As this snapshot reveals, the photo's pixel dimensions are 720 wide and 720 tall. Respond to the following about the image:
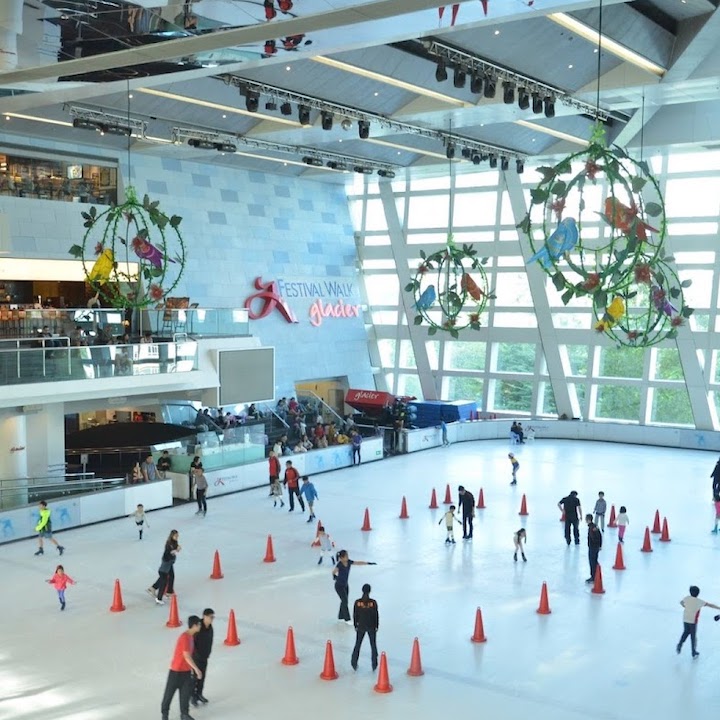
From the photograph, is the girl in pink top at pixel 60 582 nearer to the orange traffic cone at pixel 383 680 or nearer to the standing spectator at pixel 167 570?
the standing spectator at pixel 167 570

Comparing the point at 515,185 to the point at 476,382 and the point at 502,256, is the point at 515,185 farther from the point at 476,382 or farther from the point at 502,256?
the point at 476,382

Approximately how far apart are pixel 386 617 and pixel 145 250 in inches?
374

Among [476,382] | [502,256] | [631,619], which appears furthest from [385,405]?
[631,619]

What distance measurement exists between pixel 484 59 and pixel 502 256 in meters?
18.2

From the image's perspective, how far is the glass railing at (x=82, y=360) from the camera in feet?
68.1

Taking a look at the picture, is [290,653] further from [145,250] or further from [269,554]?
[145,250]

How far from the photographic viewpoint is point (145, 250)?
1930 centimetres

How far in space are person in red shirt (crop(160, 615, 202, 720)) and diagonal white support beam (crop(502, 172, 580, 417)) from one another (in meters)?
26.8

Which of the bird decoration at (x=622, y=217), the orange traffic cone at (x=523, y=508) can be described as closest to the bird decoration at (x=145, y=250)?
the bird decoration at (x=622, y=217)

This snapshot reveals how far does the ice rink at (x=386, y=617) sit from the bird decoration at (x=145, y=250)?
5829 millimetres

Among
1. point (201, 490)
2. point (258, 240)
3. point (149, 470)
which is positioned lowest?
point (201, 490)

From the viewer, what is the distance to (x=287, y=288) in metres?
35.6

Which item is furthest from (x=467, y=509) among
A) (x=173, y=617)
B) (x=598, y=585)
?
(x=173, y=617)

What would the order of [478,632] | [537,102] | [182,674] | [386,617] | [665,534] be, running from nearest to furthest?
[182,674], [478,632], [386,617], [665,534], [537,102]
